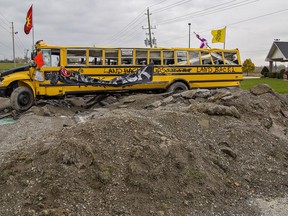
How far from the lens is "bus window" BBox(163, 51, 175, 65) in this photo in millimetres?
14305

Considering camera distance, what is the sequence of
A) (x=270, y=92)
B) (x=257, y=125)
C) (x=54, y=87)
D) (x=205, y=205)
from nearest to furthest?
1. (x=205, y=205)
2. (x=257, y=125)
3. (x=270, y=92)
4. (x=54, y=87)

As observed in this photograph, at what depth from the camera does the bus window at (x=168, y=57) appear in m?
14.3

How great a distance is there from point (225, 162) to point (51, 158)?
2947mm

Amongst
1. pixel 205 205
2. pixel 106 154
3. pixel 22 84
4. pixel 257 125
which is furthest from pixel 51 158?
→ pixel 22 84

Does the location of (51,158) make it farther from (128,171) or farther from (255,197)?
(255,197)

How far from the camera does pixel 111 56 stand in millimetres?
13477

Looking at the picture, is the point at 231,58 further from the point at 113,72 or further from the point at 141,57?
the point at 113,72

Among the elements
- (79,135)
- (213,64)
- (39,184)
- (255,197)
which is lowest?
(255,197)

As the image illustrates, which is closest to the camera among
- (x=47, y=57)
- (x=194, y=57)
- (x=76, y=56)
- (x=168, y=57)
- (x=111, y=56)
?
(x=47, y=57)

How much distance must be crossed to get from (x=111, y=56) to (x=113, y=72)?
63 centimetres

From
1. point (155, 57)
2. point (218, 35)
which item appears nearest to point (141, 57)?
point (155, 57)

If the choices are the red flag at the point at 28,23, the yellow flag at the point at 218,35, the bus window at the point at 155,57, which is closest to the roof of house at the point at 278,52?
the yellow flag at the point at 218,35

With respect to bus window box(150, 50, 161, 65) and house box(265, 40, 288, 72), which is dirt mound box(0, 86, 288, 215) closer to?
bus window box(150, 50, 161, 65)

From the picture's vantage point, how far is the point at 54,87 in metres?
12.8
